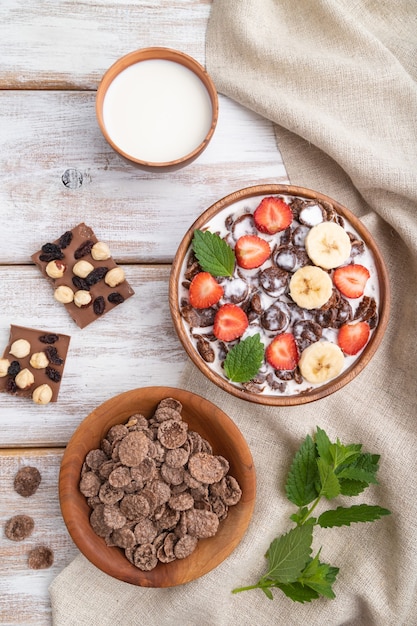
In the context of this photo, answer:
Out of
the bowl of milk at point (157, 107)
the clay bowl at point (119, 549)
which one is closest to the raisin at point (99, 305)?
the clay bowl at point (119, 549)

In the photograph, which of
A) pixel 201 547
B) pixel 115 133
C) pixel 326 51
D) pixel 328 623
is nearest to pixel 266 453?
pixel 201 547

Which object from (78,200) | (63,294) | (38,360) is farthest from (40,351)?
(78,200)

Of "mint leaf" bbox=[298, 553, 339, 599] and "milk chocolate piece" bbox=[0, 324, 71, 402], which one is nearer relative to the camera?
"mint leaf" bbox=[298, 553, 339, 599]

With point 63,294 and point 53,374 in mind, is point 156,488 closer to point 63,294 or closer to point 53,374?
point 53,374

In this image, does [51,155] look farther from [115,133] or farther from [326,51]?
[326,51]

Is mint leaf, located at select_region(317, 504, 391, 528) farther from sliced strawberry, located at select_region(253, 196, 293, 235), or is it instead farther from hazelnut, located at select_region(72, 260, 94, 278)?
hazelnut, located at select_region(72, 260, 94, 278)

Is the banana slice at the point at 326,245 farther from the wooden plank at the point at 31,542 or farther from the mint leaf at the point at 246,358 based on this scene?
the wooden plank at the point at 31,542

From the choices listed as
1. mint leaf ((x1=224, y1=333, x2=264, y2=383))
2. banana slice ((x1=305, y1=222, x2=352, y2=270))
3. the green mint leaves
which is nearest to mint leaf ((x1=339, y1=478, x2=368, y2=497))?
the green mint leaves
